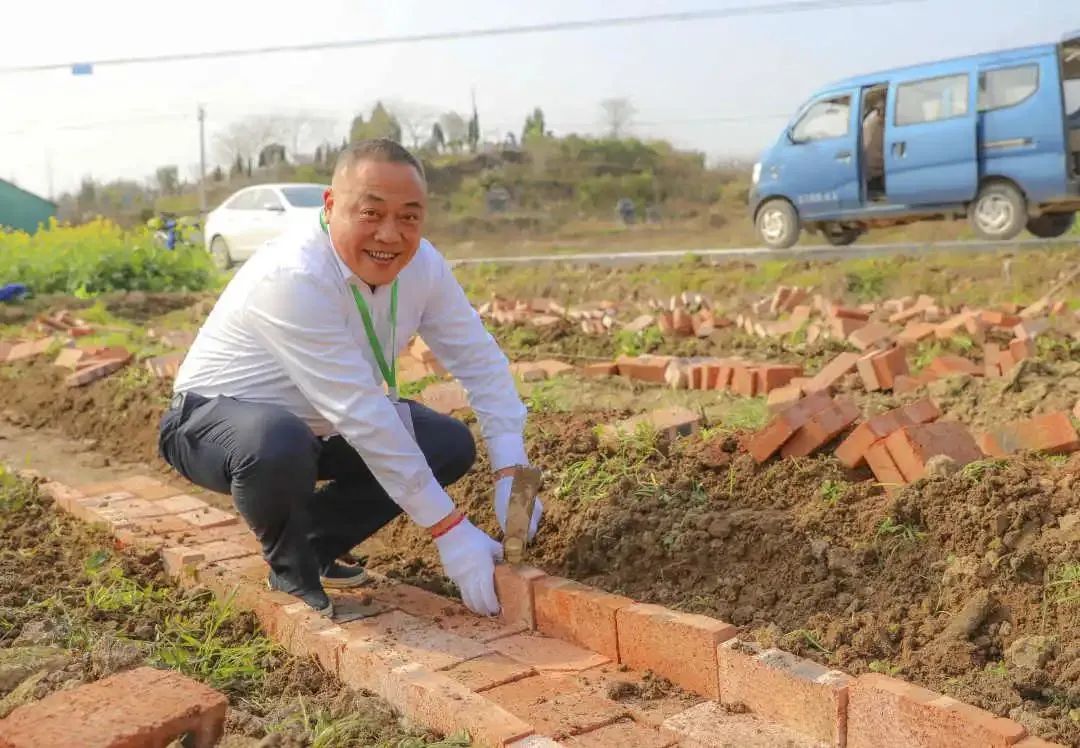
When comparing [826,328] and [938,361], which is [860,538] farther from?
[826,328]

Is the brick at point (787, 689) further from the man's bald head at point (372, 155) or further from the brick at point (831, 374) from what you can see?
the brick at point (831, 374)

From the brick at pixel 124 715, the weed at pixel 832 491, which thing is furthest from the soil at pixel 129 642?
the weed at pixel 832 491

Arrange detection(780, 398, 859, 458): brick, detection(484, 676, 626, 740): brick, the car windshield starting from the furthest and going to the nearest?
1. the car windshield
2. detection(780, 398, 859, 458): brick
3. detection(484, 676, 626, 740): brick

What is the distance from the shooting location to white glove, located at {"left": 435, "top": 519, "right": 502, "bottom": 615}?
281 cm

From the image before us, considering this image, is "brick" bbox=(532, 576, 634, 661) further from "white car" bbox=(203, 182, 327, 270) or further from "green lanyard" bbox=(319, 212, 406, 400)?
"white car" bbox=(203, 182, 327, 270)

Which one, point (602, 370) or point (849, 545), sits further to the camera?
point (602, 370)

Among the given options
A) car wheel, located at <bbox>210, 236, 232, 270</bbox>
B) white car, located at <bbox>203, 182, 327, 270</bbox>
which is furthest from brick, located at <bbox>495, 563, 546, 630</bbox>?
car wheel, located at <bbox>210, 236, 232, 270</bbox>

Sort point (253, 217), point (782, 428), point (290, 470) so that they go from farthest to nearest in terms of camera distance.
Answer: point (253, 217) → point (782, 428) → point (290, 470)

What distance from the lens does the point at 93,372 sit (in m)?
6.27

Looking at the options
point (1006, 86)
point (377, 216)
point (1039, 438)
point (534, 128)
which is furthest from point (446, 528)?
point (534, 128)

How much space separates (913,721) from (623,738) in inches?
23.7

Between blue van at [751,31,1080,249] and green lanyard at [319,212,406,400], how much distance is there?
29.3 ft

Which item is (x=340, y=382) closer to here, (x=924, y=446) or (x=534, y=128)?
(x=924, y=446)

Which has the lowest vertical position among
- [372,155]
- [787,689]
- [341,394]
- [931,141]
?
[787,689]
